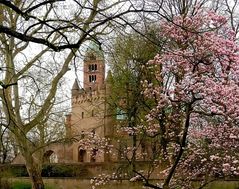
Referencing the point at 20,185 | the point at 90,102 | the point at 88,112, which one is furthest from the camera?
the point at 88,112

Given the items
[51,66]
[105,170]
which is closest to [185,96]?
[51,66]

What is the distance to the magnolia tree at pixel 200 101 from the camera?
13.1 meters

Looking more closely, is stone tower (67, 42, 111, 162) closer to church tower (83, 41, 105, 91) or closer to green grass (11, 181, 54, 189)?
church tower (83, 41, 105, 91)

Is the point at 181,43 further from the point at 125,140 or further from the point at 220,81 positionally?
the point at 125,140

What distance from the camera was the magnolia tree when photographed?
42.9 ft

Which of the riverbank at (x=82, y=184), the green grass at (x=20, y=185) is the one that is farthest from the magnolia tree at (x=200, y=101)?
the green grass at (x=20, y=185)

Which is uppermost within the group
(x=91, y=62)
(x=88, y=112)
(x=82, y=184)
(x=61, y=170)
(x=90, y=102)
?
(x=91, y=62)

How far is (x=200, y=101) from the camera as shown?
45.7 ft

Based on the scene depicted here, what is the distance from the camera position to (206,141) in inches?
583

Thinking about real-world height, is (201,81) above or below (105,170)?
above

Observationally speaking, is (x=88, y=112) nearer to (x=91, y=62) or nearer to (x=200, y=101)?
(x=91, y=62)

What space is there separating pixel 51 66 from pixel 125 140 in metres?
9.90

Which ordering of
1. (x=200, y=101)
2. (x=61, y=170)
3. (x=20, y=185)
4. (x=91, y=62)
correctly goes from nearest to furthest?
1. (x=200, y=101)
2. (x=91, y=62)
3. (x=20, y=185)
4. (x=61, y=170)

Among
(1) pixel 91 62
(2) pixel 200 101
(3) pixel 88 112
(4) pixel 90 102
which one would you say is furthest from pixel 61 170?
(2) pixel 200 101
